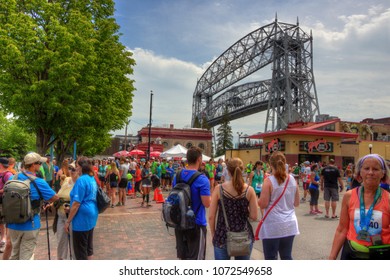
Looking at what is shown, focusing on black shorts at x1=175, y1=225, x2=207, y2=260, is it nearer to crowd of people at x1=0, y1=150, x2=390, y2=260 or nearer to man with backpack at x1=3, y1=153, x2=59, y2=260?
crowd of people at x1=0, y1=150, x2=390, y2=260

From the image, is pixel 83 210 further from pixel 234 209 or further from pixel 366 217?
pixel 366 217

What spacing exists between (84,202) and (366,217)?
3265 millimetres

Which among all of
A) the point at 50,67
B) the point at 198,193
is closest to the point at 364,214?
the point at 198,193

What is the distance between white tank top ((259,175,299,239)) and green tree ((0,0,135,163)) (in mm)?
11656

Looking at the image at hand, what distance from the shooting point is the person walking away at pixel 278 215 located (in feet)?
12.7

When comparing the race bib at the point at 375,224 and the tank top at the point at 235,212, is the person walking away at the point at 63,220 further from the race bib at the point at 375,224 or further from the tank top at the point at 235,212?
the race bib at the point at 375,224

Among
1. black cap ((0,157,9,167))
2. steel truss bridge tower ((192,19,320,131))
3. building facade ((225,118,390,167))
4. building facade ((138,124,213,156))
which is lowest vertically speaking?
black cap ((0,157,9,167))

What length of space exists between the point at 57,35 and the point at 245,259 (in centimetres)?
1339

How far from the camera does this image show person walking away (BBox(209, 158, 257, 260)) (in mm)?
3574

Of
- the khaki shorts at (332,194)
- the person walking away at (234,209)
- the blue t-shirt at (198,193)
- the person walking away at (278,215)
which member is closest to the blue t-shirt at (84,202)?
the blue t-shirt at (198,193)

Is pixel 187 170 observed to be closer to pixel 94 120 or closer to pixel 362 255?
pixel 362 255

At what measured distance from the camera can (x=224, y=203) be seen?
141 inches

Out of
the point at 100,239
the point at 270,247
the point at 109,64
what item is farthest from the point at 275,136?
the point at 270,247

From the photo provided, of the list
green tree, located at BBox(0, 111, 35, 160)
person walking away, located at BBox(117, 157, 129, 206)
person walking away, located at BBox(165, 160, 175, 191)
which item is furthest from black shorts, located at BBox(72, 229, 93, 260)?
→ green tree, located at BBox(0, 111, 35, 160)
